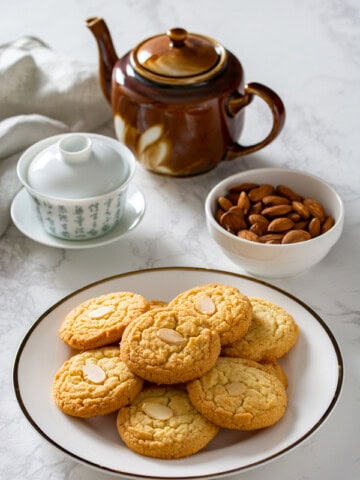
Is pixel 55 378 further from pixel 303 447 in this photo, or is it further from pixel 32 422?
pixel 303 447

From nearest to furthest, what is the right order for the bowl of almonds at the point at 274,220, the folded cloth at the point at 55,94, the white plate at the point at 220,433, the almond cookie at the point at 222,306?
the white plate at the point at 220,433 < the almond cookie at the point at 222,306 < the bowl of almonds at the point at 274,220 < the folded cloth at the point at 55,94

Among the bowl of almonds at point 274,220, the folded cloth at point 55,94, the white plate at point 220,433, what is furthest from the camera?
the folded cloth at point 55,94

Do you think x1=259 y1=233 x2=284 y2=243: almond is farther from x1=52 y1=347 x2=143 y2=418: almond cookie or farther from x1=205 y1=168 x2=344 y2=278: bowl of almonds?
x1=52 y1=347 x2=143 y2=418: almond cookie

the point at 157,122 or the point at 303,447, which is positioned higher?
the point at 157,122

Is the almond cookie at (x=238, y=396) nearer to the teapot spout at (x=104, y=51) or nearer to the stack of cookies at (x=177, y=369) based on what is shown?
the stack of cookies at (x=177, y=369)

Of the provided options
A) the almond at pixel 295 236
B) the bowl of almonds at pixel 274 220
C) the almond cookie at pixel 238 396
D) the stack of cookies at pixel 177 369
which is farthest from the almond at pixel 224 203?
the almond cookie at pixel 238 396

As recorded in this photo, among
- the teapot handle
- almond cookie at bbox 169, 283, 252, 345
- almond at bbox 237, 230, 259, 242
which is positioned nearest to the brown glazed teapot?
the teapot handle

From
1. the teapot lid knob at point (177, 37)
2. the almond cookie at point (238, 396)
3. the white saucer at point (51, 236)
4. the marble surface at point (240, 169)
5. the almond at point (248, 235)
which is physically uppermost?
the teapot lid knob at point (177, 37)

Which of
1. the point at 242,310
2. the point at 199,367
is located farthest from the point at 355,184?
the point at 199,367
